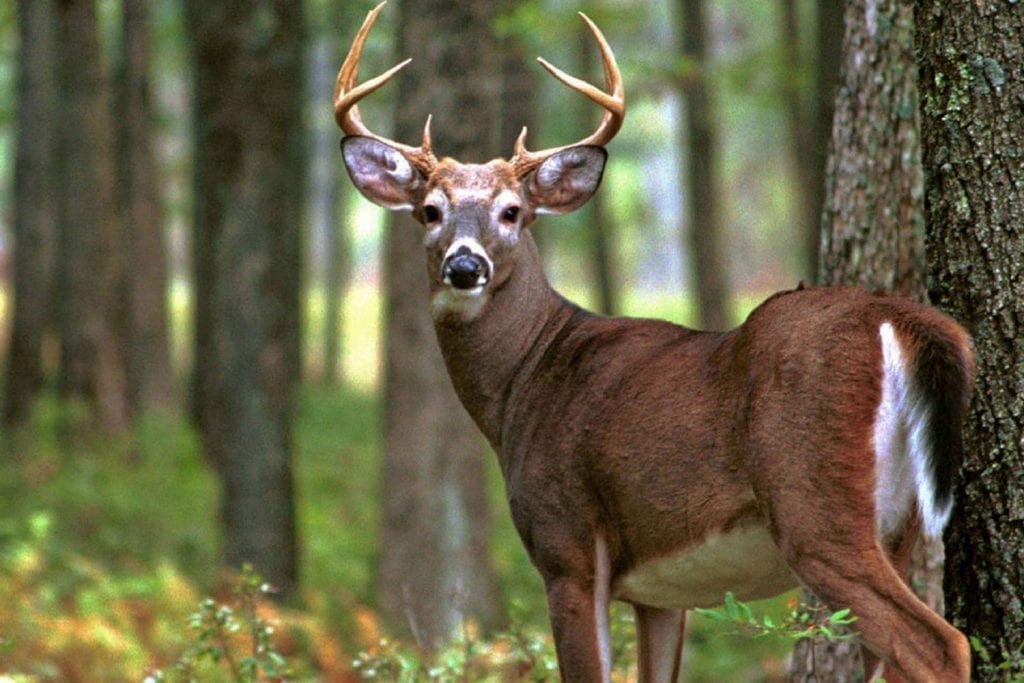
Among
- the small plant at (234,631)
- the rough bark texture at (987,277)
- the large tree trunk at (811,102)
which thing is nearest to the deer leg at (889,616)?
the rough bark texture at (987,277)

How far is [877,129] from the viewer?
20.7 ft

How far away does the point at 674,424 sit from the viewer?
15.8 feet

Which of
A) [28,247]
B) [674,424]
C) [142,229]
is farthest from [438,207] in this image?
[142,229]

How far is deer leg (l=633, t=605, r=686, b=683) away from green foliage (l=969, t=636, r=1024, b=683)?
3.63ft

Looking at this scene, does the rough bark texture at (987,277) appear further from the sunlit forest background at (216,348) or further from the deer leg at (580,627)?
the sunlit forest background at (216,348)

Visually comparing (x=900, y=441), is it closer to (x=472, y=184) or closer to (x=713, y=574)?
(x=713, y=574)

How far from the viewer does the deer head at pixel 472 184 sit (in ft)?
18.4

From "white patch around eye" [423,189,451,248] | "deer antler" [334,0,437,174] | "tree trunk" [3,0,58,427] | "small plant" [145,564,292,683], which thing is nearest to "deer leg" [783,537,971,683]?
"white patch around eye" [423,189,451,248]

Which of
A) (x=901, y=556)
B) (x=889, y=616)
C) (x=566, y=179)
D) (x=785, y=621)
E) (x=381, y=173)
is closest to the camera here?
(x=889, y=616)

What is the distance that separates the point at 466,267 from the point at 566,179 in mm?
762

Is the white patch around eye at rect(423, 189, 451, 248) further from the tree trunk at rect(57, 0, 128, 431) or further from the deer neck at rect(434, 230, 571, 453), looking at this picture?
the tree trunk at rect(57, 0, 128, 431)

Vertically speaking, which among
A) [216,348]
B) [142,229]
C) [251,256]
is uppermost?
[251,256]

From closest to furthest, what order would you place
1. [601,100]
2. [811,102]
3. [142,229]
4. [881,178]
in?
[601,100]
[881,178]
[811,102]
[142,229]

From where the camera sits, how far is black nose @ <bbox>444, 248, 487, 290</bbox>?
17.3 feet
